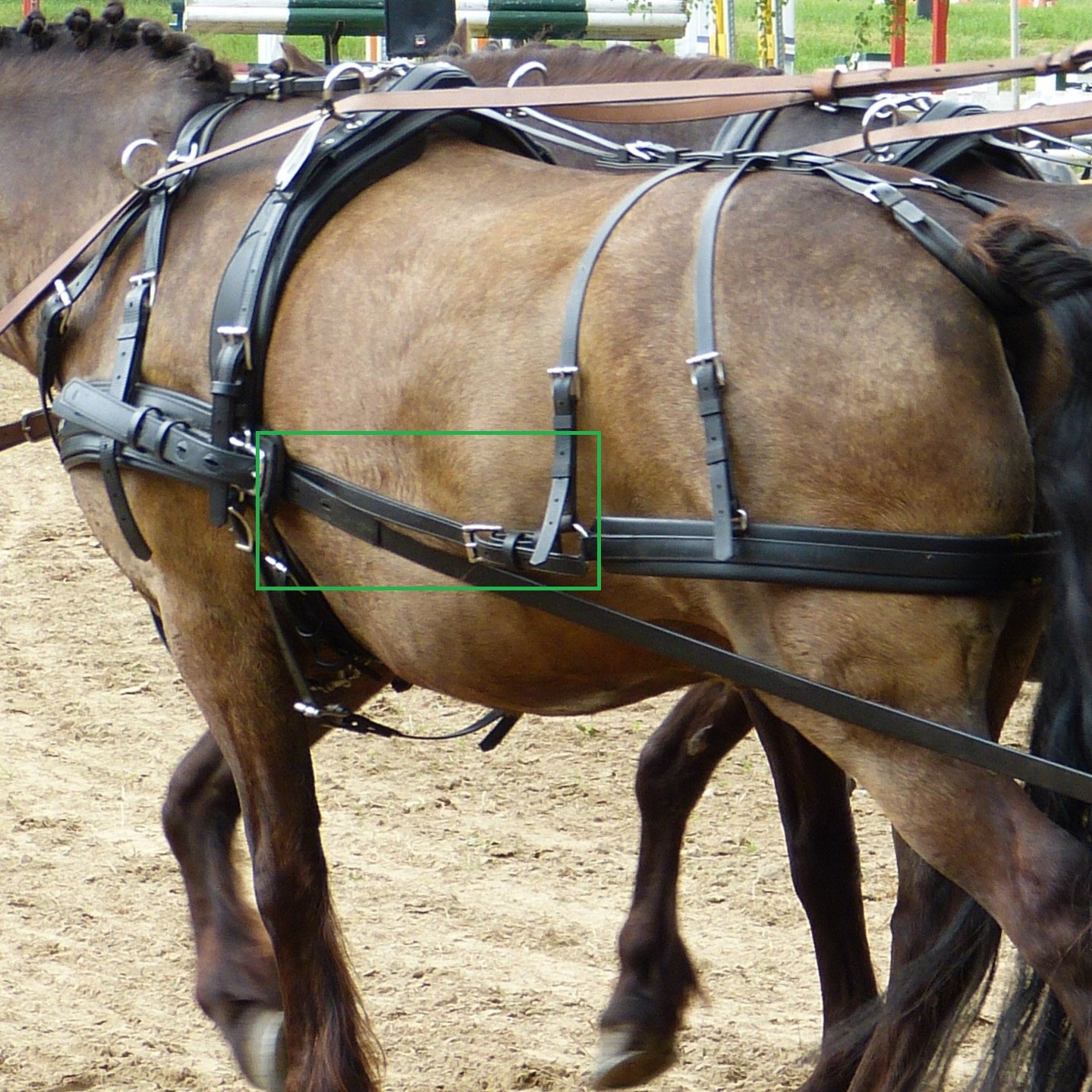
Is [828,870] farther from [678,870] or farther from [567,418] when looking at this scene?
[567,418]

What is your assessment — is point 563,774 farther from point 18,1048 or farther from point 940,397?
point 940,397

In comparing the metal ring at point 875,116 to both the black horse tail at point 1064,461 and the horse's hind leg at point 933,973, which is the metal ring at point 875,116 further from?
the horse's hind leg at point 933,973

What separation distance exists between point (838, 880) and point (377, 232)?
5.08ft

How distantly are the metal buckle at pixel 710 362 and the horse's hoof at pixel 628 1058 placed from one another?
1.75m

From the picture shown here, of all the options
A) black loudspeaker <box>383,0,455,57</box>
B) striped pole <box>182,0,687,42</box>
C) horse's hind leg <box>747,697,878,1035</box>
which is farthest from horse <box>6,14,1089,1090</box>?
striped pole <box>182,0,687,42</box>

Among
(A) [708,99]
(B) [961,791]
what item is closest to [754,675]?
(B) [961,791]

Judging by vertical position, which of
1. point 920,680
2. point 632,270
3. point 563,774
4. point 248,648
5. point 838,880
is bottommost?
point 563,774

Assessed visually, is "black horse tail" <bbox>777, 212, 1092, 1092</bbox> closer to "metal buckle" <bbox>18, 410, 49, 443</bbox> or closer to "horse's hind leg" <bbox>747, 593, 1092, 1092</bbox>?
"horse's hind leg" <bbox>747, 593, 1092, 1092</bbox>

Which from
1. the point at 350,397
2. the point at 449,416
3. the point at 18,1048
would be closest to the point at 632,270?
the point at 449,416

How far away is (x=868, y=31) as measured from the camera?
13297 mm

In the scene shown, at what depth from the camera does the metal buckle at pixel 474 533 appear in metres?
2.03

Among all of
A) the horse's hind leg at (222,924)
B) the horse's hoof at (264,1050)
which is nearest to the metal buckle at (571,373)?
the horse's hind leg at (222,924)

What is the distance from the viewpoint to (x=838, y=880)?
302 centimetres

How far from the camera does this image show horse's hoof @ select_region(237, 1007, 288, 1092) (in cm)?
302
